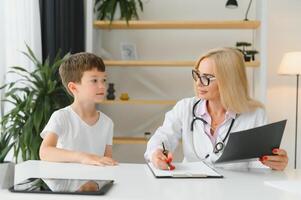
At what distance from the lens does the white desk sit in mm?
1097

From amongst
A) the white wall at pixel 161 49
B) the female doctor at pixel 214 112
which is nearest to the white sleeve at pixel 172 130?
the female doctor at pixel 214 112

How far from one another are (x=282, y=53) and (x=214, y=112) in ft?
7.30

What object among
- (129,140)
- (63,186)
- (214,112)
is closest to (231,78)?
(214,112)

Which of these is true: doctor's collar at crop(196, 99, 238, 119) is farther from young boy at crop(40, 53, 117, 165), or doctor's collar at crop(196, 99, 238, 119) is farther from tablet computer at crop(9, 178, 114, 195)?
tablet computer at crop(9, 178, 114, 195)

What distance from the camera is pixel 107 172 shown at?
144cm

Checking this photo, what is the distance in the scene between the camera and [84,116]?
Result: 207cm

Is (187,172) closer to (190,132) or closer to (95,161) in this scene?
(95,161)

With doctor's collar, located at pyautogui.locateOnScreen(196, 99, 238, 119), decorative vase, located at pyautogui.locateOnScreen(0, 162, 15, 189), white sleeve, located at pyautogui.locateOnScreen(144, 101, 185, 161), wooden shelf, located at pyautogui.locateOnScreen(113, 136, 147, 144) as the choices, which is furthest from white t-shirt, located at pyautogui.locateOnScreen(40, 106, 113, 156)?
wooden shelf, located at pyautogui.locateOnScreen(113, 136, 147, 144)

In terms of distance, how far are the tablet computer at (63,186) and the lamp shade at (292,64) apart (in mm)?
2613

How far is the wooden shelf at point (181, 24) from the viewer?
3.49 metres

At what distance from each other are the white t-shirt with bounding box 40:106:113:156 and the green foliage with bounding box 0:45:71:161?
33.0 inches

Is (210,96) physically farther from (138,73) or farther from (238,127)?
(138,73)

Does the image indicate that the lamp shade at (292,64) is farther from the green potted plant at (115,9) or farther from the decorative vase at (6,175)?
the decorative vase at (6,175)

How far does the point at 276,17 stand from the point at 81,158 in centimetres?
290
